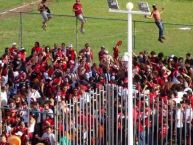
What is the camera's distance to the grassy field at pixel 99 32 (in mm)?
37719

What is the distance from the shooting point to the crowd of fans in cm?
2188

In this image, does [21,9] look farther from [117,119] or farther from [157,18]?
[117,119]

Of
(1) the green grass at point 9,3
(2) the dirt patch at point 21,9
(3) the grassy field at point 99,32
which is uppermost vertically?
(1) the green grass at point 9,3

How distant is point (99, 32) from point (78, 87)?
13828 millimetres

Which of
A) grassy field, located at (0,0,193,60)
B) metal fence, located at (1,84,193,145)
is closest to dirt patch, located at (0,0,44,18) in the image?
grassy field, located at (0,0,193,60)

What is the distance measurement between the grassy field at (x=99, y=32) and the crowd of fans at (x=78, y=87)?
5.74 meters

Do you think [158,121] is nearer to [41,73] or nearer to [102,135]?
[102,135]

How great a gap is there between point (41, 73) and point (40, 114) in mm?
6322

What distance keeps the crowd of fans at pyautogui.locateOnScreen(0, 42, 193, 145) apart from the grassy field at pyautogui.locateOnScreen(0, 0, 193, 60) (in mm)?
5743

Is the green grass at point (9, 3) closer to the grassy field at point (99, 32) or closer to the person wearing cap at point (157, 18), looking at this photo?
the grassy field at point (99, 32)

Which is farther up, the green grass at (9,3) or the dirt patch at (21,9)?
the green grass at (9,3)

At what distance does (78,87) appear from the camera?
2691cm

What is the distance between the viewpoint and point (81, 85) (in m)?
27.0

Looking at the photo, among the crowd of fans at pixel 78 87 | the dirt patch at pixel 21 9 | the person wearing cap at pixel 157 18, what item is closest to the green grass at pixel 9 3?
the dirt patch at pixel 21 9
